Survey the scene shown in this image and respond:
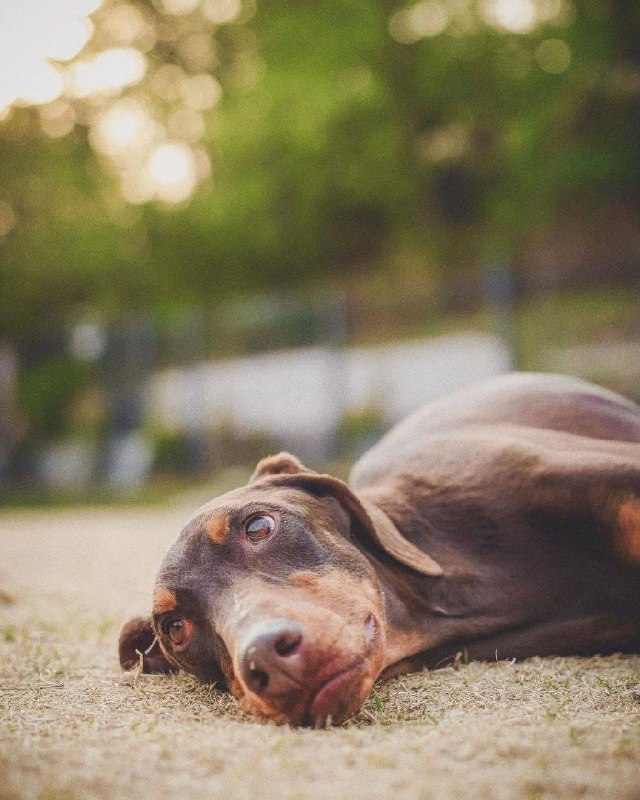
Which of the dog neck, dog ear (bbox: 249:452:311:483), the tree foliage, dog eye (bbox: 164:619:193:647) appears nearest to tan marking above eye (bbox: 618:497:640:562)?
the dog neck

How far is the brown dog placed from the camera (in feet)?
8.93

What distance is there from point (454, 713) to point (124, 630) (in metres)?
1.49

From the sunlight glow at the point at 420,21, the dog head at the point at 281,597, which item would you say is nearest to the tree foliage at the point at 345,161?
the sunlight glow at the point at 420,21

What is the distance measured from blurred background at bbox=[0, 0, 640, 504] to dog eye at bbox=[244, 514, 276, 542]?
10512 millimetres

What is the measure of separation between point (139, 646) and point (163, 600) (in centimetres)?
61

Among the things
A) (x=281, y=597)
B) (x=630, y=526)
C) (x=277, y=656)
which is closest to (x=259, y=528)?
(x=281, y=597)

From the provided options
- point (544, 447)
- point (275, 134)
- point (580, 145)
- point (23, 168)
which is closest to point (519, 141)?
point (580, 145)

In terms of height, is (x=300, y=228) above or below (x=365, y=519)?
above

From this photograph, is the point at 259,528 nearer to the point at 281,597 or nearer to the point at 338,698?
the point at 281,597

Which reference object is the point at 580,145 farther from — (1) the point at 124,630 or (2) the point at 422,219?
(1) the point at 124,630

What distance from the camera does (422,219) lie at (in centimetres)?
2256

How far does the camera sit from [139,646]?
3.72 meters

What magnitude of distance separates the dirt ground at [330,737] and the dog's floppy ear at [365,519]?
43 cm

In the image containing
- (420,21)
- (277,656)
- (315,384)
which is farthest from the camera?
(420,21)
